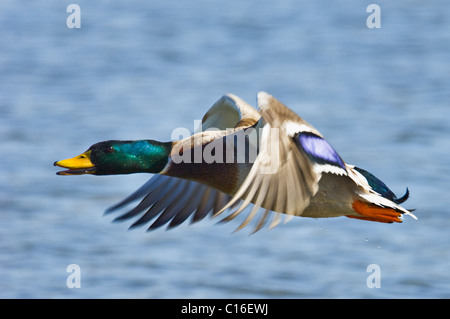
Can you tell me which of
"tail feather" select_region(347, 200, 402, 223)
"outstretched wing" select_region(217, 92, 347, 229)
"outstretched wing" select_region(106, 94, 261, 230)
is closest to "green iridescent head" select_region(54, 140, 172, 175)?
"outstretched wing" select_region(106, 94, 261, 230)

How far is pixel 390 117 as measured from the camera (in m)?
10.1

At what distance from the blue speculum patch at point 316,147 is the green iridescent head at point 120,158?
0.95 metres

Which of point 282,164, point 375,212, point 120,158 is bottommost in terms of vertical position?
point 375,212

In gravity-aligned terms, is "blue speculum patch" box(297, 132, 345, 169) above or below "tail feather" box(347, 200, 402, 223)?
above

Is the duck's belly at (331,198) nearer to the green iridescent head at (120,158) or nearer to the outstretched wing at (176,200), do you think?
the outstretched wing at (176,200)

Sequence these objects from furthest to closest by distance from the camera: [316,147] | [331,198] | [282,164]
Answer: [331,198] → [316,147] → [282,164]

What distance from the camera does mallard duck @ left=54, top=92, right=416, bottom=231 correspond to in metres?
4.51

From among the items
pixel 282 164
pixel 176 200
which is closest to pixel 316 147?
pixel 282 164

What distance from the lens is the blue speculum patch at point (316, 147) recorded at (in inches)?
180

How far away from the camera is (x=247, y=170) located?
4812 mm

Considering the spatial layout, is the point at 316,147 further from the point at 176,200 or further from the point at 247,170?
the point at 176,200

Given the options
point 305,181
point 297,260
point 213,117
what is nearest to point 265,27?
point 297,260

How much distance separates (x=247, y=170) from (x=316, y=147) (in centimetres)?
40

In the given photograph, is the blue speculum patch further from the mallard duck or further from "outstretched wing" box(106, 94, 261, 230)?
"outstretched wing" box(106, 94, 261, 230)
